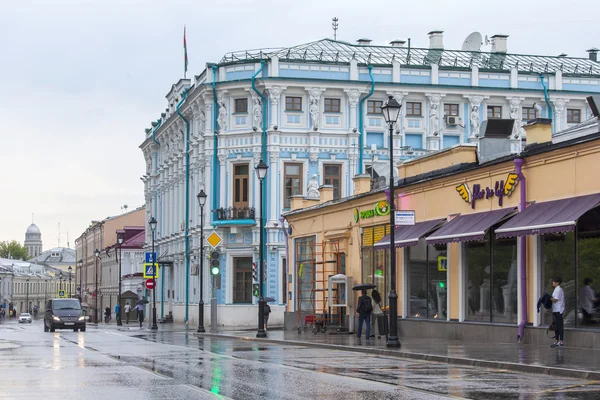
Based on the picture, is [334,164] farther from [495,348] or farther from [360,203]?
[495,348]

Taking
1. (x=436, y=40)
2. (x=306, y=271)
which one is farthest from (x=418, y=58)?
(x=306, y=271)

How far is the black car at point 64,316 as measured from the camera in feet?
169

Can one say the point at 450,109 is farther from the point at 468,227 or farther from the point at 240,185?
the point at 468,227

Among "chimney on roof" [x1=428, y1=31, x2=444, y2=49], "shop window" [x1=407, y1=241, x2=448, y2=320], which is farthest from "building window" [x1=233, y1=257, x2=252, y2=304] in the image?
"shop window" [x1=407, y1=241, x2=448, y2=320]

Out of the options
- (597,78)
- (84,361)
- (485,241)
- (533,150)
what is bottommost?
(84,361)

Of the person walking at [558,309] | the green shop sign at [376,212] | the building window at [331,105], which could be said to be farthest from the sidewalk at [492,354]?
the building window at [331,105]

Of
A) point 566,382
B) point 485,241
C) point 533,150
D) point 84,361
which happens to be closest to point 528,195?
point 533,150

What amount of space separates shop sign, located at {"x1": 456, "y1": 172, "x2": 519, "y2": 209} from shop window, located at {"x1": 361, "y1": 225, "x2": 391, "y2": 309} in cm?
549

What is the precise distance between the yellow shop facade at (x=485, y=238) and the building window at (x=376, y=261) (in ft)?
0.15

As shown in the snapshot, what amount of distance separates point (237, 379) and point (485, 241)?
12622 mm

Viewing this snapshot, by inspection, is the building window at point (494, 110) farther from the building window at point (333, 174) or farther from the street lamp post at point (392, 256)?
the street lamp post at point (392, 256)

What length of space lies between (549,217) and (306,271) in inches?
785

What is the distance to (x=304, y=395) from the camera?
48.6 feet

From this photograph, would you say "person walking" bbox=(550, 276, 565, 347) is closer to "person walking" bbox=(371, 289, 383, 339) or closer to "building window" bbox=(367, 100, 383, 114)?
"person walking" bbox=(371, 289, 383, 339)
